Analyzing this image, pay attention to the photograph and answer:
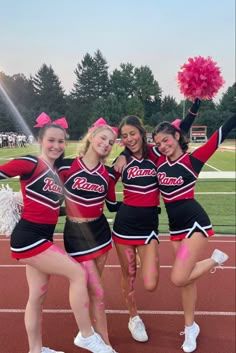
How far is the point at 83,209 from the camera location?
8.23ft

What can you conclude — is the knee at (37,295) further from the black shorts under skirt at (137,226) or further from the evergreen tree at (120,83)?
the evergreen tree at (120,83)

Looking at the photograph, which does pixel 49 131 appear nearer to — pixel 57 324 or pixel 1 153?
pixel 1 153

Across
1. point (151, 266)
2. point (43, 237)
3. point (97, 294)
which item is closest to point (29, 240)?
point (43, 237)

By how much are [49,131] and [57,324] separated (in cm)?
159

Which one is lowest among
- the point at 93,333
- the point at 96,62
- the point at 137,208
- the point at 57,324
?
the point at 57,324

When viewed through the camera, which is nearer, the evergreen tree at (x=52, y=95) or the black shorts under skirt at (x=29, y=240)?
the black shorts under skirt at (x=29, y=240)

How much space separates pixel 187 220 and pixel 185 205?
10 cm

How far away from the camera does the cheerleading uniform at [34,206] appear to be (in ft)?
7.58

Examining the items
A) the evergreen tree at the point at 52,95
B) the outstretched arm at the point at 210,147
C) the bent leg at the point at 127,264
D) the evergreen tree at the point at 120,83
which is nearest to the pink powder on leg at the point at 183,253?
the bent leg at the point at 127,264

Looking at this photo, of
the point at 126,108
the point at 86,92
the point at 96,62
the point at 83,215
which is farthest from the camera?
the point at 126,108

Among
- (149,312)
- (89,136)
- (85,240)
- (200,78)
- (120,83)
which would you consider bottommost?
(149,312)

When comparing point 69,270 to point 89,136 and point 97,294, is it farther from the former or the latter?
point 89,136

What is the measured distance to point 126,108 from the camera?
12.0 metres

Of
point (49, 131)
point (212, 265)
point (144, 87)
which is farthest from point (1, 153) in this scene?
point (144, 87)
